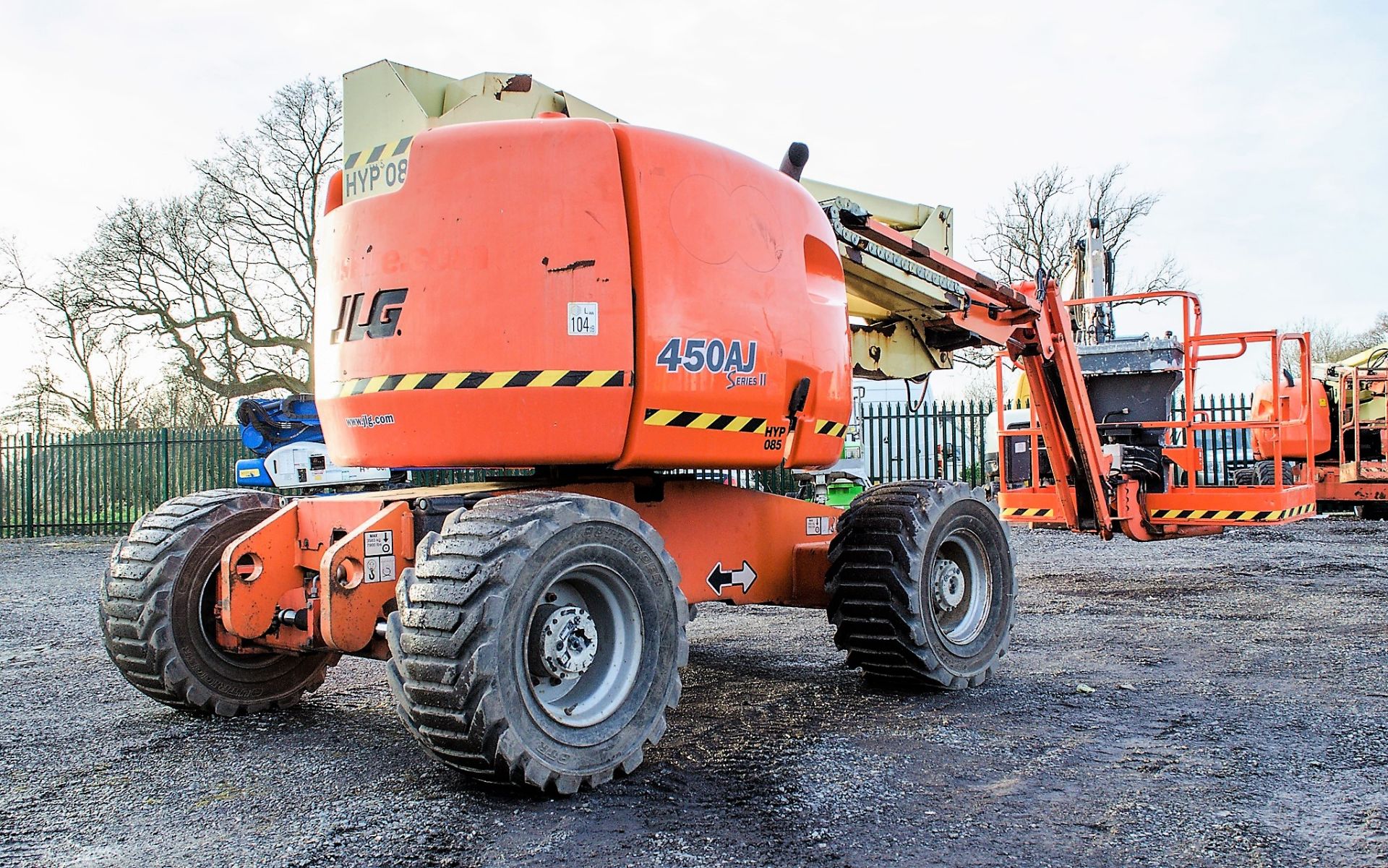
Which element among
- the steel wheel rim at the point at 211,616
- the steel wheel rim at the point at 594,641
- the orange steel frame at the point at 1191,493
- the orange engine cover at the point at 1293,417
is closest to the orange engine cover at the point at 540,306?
the steel wheel rim at the point at 594,641

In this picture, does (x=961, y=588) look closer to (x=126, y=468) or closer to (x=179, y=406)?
(x=126, y=468)

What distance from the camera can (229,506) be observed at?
17.2 feet

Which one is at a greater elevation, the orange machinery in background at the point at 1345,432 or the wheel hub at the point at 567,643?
the orange machinery in background at the point at 1345,432

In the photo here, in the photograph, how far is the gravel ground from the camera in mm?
3412

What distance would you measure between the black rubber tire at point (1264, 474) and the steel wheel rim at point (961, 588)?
647 centimetres

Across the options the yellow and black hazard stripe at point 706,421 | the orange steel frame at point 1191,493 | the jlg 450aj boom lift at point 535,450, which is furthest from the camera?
the orange steel frame at point 1191,493

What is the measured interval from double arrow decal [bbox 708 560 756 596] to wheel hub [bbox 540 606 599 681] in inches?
50.4

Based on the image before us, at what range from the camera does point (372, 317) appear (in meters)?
4.45

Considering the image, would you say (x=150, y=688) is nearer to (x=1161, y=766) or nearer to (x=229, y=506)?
(x=229, y=506)

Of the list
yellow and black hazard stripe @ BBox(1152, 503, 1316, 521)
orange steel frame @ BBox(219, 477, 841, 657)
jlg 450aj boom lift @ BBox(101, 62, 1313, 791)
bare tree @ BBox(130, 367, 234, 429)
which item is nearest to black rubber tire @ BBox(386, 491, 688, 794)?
jlg 450aj boom lift @ BBox(101, 62, 1313, 791)

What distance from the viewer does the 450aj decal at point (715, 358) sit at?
4.45 metres

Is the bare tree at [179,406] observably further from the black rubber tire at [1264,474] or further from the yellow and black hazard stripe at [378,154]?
the yellow and black hazard stripe at [378,154]

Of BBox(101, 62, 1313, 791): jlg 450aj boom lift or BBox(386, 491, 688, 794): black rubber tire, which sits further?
BBox(101, 62, 1313, 791): jlg 450aj boom lift

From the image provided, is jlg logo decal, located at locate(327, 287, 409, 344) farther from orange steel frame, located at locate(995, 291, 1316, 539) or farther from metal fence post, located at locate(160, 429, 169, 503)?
metal fence post, located at locate(160, 429, 169, 503)
